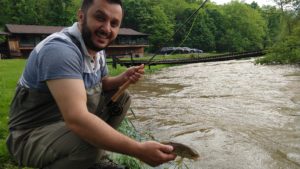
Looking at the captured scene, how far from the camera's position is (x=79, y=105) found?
1933mm

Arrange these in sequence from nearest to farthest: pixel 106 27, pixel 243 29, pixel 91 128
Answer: pixel 91 128 → pixel 106 27 → pixel 243 29

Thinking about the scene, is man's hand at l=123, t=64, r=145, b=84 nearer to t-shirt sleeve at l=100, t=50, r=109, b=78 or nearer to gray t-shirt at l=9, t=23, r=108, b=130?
t-shirt sleeve at l=100, t=50, r=109, b=78

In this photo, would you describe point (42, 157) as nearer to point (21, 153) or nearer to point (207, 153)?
point (21, 153)

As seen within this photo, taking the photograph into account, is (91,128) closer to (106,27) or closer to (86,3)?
(106,27)

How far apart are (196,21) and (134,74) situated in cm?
5717

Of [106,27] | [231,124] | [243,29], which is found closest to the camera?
[106,27]

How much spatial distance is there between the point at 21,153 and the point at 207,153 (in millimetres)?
2958

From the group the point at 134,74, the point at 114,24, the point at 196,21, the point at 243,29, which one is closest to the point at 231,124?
the point at 134,74

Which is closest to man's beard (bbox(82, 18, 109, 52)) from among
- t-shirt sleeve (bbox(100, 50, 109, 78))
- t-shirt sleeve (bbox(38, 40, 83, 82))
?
t-shirt sleeve (bbox(38, 40, 83, 82))

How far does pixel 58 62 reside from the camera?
2.02m

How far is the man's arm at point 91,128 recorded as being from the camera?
1917 mm

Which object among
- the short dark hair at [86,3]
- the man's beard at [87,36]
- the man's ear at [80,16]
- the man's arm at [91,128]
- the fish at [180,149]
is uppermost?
the short dark hair at [86,3]

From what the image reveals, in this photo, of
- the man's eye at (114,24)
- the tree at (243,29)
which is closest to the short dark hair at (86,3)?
the man's eye at (114,24)

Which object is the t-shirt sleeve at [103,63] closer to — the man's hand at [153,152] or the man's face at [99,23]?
the man's face at [99,23]
